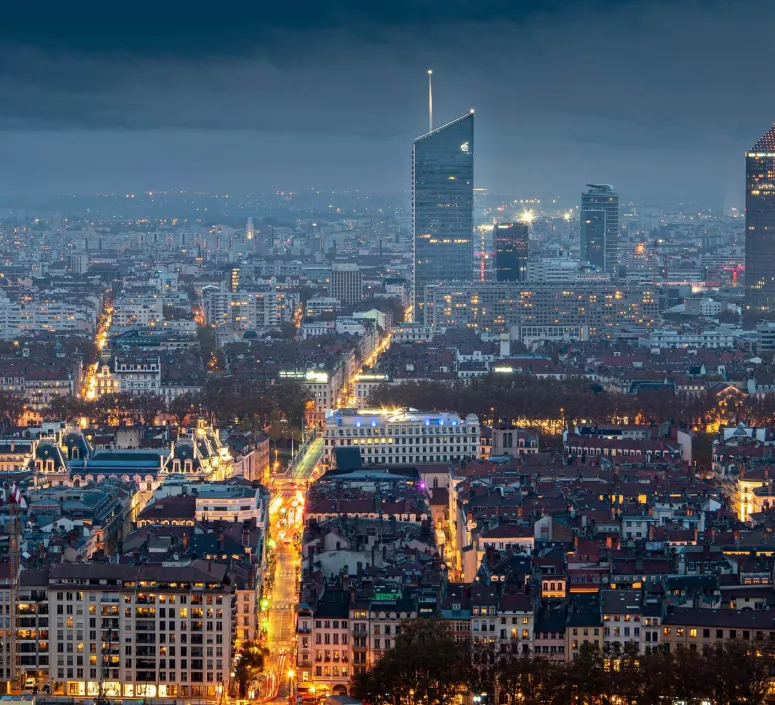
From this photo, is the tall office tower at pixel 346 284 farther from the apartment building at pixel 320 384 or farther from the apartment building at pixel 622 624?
the apartment building at pixel 622 624

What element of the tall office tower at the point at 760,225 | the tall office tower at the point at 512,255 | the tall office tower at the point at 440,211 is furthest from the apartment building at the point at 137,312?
the tall office tower at the point at 760,225

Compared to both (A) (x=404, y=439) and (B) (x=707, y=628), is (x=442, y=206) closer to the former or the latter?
(A) (x=404, y=439)

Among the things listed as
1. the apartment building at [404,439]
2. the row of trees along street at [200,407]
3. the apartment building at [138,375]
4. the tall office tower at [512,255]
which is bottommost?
the apartment building at [404,439]

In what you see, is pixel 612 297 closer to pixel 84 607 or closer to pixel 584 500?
pixel 584 500

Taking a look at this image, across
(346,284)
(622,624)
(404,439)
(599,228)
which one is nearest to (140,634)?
(622,624)

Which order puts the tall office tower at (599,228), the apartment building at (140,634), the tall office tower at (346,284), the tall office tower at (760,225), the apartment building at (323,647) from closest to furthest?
the apartment building at (140,634) < the apartment building at (323,647) < the tall office tower at (760,225) < the tall office tower at (346,284) < the tall office tower at (599,228)

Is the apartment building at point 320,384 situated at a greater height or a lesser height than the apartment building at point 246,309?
lesser

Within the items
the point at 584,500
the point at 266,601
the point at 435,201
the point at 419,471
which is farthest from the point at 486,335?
the point at 266,601
